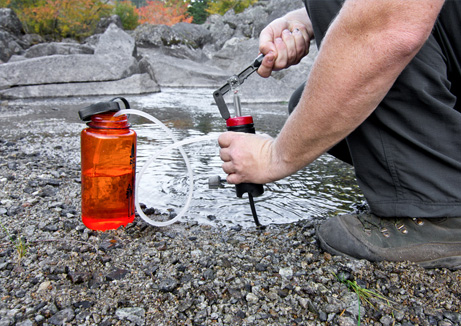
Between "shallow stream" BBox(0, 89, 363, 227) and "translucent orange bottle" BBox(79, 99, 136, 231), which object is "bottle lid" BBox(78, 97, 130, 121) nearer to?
"translucent orange bottle" BBox(79, 99, 136, 231)

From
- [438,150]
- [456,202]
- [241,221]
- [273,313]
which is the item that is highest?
[438,150]

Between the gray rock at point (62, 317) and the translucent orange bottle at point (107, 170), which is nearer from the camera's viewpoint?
the gray rock at point (62, 317)

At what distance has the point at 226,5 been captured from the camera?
3133 centimetres

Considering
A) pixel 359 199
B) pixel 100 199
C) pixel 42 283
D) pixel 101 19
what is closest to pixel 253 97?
pixel 359 199

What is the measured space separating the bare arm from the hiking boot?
397mm

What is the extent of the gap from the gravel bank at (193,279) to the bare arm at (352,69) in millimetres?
404

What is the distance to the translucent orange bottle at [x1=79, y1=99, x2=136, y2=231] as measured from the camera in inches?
59.9

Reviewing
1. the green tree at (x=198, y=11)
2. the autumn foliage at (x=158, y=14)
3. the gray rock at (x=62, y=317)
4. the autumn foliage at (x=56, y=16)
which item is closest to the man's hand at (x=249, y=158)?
the gray rock at (x=62, y=317)

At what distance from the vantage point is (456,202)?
1.30 metres

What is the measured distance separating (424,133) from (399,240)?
0.42 meters

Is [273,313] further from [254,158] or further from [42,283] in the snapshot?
[42,283]

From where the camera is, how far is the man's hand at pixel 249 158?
135cm

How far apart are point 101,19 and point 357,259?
22.1 meters

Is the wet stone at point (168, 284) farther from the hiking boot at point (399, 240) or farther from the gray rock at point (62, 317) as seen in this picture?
the hiking boot at point (399, 240)
